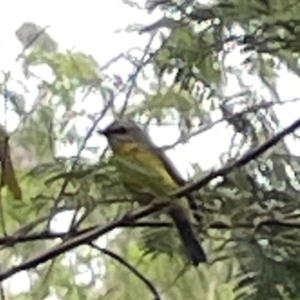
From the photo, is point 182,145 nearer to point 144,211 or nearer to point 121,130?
point 121,130

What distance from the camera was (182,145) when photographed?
883 millimetres

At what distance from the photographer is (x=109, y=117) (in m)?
1.06

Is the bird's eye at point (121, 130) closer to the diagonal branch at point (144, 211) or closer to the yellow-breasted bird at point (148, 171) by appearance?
the yellow-breasted bird at point (148, 171)

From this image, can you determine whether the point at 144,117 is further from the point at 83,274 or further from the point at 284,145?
the point at 83,274

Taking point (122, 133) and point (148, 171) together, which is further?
point (122, 133)

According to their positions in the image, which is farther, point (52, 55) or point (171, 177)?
point (52, 55)

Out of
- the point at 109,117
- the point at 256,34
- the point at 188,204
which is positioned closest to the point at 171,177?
the point at 188,204

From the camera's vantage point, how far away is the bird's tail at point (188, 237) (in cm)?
78

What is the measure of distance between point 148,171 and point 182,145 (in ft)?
0.59

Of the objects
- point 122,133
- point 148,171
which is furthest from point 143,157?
point 148,171

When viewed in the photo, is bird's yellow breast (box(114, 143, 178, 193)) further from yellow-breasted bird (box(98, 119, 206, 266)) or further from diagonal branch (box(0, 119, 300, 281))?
diagonal branch (box(0, 119, 300, 281))

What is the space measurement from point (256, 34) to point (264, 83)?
216mm

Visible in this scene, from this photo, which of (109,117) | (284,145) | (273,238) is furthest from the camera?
(109,117)

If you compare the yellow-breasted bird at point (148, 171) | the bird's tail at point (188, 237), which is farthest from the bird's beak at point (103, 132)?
the bird's tail at point (188, 237)
